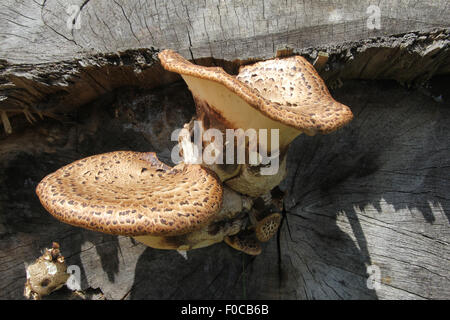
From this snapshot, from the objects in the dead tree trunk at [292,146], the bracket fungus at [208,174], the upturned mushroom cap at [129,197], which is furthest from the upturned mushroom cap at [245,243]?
the upturned mushroom cap at [129,197]

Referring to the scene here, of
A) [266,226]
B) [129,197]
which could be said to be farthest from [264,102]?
[266,226]

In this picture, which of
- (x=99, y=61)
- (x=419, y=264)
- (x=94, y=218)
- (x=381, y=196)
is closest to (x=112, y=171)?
(x=94, y=218)

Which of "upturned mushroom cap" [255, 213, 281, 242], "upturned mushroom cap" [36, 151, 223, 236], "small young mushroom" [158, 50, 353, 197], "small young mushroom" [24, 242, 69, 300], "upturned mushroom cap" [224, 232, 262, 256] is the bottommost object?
"small young mushroom" [24, 242, 69, 300]

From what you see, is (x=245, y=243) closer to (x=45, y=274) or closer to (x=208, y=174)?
(x=208, y=174)

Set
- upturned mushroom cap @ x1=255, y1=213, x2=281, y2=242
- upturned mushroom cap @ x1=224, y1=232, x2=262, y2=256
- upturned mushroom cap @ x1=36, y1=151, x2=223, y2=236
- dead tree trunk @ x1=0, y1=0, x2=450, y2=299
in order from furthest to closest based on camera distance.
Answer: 1. upturned mushroom cap @ x1=224, y1=232, x2=262, y2=256
2. upturned mushroom cap @ x1=255, y1=213, x2=281, y2=242
3. dead tree trunk @ x1=0, y1=0, x2=450, y2=299
4. upturned mushroom cap @ x1=36, y1=151, x2=223, y2=236

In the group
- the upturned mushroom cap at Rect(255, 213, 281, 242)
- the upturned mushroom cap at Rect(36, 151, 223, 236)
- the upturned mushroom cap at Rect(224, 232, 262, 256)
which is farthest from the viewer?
the upturned mushroom cap at Rect(224, 232, 262, 256)

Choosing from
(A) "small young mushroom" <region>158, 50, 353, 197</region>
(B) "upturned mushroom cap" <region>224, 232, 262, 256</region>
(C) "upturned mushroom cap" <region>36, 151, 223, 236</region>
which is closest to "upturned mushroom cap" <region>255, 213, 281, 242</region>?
(B) "upturned mushroom cap" <region>224, 232, 262, 256</region>

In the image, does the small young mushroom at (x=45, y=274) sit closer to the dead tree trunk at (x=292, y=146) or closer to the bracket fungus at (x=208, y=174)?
the dead tree trunk at (x=292, y=146)

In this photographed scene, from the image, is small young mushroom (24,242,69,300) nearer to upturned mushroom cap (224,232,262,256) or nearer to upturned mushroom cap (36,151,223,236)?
upturned mushroom cap (36,151,223,236)
